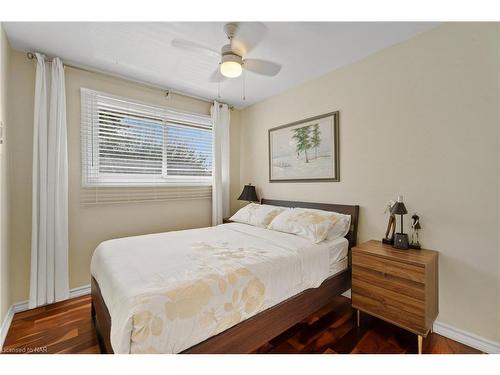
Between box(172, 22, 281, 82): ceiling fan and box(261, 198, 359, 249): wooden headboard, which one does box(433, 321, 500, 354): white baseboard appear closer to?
box(261, 198, 359, 249): wooden headboard

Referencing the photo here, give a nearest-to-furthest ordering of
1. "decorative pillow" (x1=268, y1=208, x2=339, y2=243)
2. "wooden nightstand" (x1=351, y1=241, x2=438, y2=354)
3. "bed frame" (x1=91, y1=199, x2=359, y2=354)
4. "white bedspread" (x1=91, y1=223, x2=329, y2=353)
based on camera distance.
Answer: "white bedspread" (x1=91, y1=223, x2=329, y2=353), "bed frame" (x1=91, y1=199, x2=359, y2=354), "wooden nightstand" (x1=351, y1=241, x2=438, y2=354), "decorative pillow" (x1=268, y1=208, x2=339, y2=243)

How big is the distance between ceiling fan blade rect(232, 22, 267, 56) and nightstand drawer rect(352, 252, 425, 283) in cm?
200

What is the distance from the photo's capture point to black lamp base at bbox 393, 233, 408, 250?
6.26ft

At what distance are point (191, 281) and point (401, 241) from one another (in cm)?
173

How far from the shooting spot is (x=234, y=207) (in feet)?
12.5

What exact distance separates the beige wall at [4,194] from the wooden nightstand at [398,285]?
2.88m

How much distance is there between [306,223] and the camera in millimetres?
2283

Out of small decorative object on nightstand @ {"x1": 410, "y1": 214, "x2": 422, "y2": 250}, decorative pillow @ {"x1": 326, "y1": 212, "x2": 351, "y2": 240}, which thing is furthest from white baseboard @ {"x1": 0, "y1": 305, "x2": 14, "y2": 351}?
small decorative object on nightstand @ {"x1": 410, "y1": 214, "x2": 422, "y2": 250}

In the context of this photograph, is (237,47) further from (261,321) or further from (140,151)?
(261,321)

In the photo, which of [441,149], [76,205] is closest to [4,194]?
[76,205]

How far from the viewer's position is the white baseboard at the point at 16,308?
5.86 ft

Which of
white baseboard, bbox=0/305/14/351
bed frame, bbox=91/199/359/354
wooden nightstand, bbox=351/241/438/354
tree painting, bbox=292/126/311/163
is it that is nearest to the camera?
bed frame, bbox=91/199/359/354

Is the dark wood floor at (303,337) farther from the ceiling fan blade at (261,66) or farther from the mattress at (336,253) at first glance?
the ceiling fan blade at (261,66)
